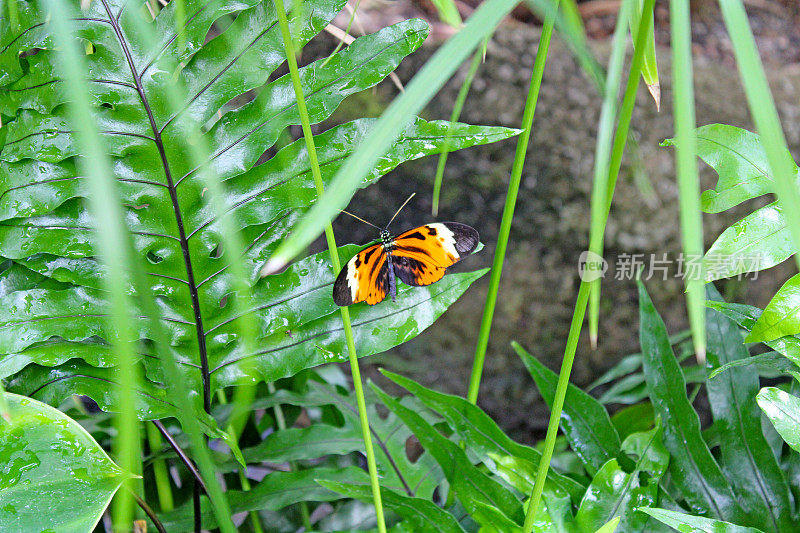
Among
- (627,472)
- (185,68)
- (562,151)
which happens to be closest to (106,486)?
(185,68)

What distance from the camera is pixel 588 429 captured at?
0.54 meters

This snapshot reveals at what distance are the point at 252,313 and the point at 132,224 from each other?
107mm

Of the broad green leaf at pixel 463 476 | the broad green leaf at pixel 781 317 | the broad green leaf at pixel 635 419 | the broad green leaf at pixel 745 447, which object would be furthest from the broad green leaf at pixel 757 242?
the broad green leaf at pixel 635 419

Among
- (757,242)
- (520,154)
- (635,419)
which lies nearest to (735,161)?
(757,242)

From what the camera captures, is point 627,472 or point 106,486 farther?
point 627,472

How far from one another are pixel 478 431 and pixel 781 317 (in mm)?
239

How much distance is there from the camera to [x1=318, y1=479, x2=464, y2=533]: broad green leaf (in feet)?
1.56

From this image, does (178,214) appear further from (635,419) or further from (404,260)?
(635,419)

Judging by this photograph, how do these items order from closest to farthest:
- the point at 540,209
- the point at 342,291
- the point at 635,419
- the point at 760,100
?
1. the point at 760,100
2. the point at 342,291
3. the point at 635,419
4. the point at 540,209

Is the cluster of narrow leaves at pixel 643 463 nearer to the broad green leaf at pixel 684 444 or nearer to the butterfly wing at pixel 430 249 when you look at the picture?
the broad green leaf at pixel 684 444

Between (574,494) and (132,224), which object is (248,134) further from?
(574,494)

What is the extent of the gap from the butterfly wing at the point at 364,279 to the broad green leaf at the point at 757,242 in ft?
0.74

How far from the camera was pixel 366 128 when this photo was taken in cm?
43

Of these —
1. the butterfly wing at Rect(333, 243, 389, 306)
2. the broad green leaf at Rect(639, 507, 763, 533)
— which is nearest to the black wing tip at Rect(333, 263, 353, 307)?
the butterfly wing at Rect(333, 243, 389, 306)
